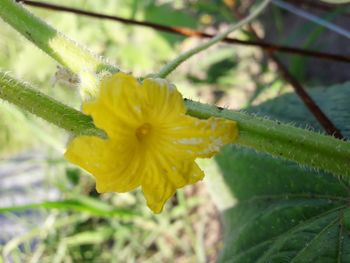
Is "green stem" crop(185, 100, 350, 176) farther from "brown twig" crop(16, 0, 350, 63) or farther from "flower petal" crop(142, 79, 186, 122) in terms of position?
"brown twig" crop(16, 0, 350, 63)

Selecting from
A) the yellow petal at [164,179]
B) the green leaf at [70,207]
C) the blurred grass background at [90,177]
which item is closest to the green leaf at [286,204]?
the yellow petal at [164,179]

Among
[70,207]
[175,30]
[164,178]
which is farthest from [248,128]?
[70,207]

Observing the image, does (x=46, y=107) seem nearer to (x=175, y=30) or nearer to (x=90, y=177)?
(x=175, y=30)

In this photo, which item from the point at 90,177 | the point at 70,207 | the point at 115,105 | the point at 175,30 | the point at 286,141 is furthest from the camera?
the point at 90,177

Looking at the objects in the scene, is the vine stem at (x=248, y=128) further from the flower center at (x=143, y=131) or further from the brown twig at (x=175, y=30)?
the brown twig at (x=175, y=30)

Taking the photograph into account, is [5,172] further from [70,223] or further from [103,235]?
[103,235]

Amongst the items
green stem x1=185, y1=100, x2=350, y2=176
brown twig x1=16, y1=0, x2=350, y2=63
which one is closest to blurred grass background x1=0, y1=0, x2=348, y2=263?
brown twig x1=16, y1=0, x2=350, y2=63
